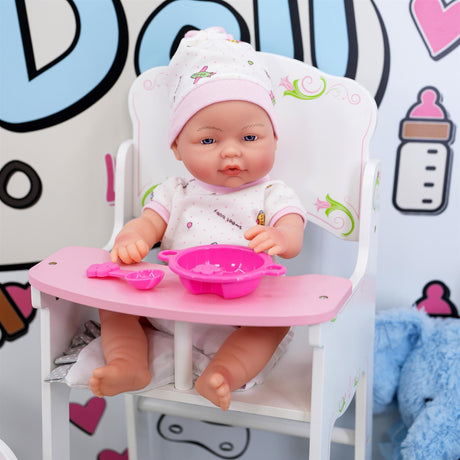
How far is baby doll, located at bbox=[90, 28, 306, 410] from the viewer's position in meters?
0.77

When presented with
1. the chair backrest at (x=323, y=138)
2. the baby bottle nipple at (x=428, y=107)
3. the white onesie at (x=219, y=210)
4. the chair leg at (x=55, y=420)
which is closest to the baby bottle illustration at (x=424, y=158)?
the baby bottle nipple at (x=428, y=107)

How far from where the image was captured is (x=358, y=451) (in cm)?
105

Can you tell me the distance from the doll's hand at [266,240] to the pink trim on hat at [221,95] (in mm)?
186

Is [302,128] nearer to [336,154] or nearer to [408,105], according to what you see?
[336,154]

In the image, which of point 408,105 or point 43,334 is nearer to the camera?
point 43,334

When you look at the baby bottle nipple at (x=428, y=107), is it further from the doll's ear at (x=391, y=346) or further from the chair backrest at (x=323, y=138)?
the doll's ear at (x=391, y=346)

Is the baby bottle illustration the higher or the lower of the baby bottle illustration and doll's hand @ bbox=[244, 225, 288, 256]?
the higher

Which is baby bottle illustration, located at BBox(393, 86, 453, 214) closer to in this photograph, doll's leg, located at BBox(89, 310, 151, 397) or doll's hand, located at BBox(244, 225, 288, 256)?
doll's hand, located at BBox(244, 225, 288, 256)

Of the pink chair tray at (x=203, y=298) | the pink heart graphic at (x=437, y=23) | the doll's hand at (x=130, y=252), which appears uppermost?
the pink heart graphic at (x=437, y=23)

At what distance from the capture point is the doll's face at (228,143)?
2.77ft

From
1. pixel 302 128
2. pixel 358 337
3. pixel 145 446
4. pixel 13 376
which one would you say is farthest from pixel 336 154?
pixel 13 376

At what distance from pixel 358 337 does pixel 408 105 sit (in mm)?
409

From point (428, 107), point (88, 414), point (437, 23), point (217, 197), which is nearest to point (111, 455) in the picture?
point (88, 414)

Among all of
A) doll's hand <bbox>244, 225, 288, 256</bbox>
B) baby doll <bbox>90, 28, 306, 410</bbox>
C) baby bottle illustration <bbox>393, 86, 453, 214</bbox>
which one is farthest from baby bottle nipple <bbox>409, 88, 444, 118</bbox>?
doll's hand <bbox>244, 225, 288, 256</bbox>
